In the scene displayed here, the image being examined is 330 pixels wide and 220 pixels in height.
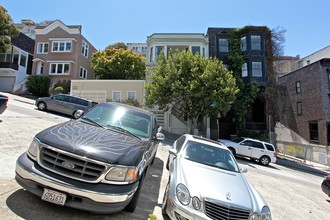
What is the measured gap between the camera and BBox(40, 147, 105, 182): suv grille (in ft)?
9.48

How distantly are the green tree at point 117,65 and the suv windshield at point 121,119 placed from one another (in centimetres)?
2364

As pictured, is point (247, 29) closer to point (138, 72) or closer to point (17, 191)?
point (138, 72)

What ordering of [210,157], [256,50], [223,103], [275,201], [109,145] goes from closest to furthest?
[109,145] < [210,157] < [275,201] < [223,103] < [256,50]

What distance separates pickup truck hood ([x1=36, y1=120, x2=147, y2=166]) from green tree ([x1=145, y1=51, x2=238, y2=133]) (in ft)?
38.0

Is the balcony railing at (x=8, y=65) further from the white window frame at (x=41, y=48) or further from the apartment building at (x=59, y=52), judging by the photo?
the white window frame at (x=41, y=48)

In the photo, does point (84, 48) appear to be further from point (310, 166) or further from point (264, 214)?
point (264, 214)

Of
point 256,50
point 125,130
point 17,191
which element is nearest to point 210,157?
point 125,130

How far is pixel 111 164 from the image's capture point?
297 centimetres

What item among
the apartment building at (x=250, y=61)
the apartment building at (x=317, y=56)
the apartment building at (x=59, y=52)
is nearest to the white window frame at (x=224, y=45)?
the apartment building at (x=250, y=61)

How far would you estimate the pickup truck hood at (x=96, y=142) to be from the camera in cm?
302

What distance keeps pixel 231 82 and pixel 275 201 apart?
10577 mm

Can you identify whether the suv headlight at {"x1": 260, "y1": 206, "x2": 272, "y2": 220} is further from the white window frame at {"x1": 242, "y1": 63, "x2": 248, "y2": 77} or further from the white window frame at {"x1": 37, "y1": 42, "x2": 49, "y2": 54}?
A: the white window frame at {"x1": 37, "y1": 42, "x2": 49, "y2": 54}

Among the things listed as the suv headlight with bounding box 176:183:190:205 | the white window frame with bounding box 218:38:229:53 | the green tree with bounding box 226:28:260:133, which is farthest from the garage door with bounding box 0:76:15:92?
the suv headlight with bounding box 176:183:190:205

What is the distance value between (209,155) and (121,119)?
8.17 feet
